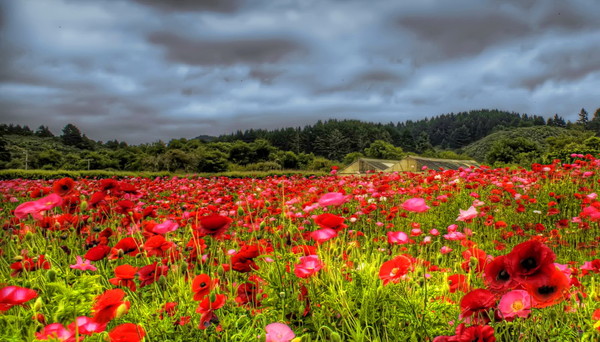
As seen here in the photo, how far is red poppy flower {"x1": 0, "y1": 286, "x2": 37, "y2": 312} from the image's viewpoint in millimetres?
1260

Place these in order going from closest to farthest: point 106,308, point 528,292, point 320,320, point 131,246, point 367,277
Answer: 1. point 528,292
2. point 106,308
3. point 320,320
4. point 367,277
5. point 131,246

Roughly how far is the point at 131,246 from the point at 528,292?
5.76 feet

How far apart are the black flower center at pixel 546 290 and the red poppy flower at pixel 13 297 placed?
1.66 metres

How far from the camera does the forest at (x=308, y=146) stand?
38688 millimetres

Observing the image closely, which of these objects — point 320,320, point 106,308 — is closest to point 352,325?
point 320,320

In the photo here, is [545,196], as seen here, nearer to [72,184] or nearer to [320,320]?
[320,320]

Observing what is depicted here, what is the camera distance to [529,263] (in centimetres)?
95

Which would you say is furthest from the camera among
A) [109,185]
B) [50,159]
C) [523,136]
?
[523,136]

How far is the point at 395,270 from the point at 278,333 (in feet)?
1.88

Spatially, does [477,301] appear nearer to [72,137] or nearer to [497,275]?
[497,275]

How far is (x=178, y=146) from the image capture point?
5184cm

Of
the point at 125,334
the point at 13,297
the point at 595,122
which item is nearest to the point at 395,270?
the point at 125,334

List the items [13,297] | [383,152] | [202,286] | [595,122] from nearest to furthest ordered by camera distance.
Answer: [13,297] < [202,286] < [383,152] < [595,122]

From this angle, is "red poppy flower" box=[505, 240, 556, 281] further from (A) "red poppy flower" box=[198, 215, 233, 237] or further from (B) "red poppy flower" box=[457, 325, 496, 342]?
(A) "red poppy flower" box=[198, 215, 233, 237]
